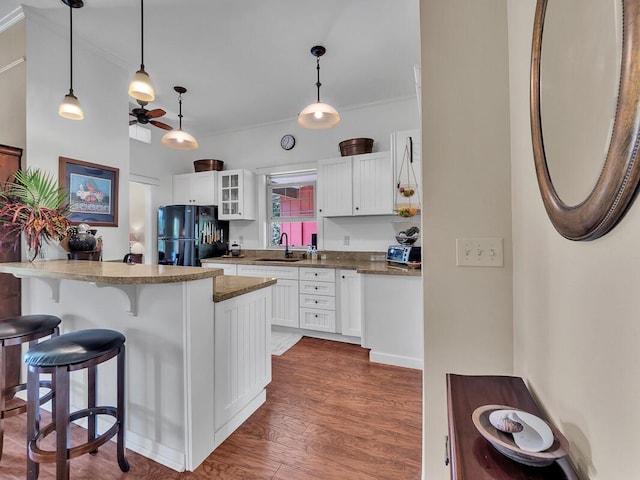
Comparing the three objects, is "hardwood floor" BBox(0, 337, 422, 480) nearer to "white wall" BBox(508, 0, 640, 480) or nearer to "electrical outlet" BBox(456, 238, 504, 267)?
"white wall" BBox(508, 0, 640, 480)

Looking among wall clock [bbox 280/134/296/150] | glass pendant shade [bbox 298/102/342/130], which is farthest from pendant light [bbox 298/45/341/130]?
wall clock [bbox 280/134/296/150]

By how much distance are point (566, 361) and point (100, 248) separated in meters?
3.17

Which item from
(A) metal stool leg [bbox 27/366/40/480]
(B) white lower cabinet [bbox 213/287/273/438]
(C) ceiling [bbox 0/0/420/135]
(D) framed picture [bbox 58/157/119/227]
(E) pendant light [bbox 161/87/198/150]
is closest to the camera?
(A) metal stool leg [bbox 27/366/40/480]

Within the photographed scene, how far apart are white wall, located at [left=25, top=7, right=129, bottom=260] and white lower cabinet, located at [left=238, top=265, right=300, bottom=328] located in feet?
5.38

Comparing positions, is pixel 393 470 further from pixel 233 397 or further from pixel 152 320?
pixel 152 320

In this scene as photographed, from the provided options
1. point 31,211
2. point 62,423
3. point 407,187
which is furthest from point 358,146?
point 62,423

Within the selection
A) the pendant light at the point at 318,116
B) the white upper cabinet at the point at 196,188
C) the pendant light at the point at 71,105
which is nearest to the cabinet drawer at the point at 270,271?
the white upper cabinet at the point at 196,188

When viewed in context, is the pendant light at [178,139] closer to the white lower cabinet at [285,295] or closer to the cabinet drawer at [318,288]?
the white lower cabinet at [285,295]

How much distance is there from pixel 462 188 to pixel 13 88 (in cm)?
348

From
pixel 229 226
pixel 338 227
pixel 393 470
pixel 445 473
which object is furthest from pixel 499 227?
pixel 229 226

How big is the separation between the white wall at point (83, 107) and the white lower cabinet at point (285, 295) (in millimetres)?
1640

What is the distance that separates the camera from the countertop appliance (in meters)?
3.02

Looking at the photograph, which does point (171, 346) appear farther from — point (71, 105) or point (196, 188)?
point (196, 188)

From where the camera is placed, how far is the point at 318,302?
11.5 feet
